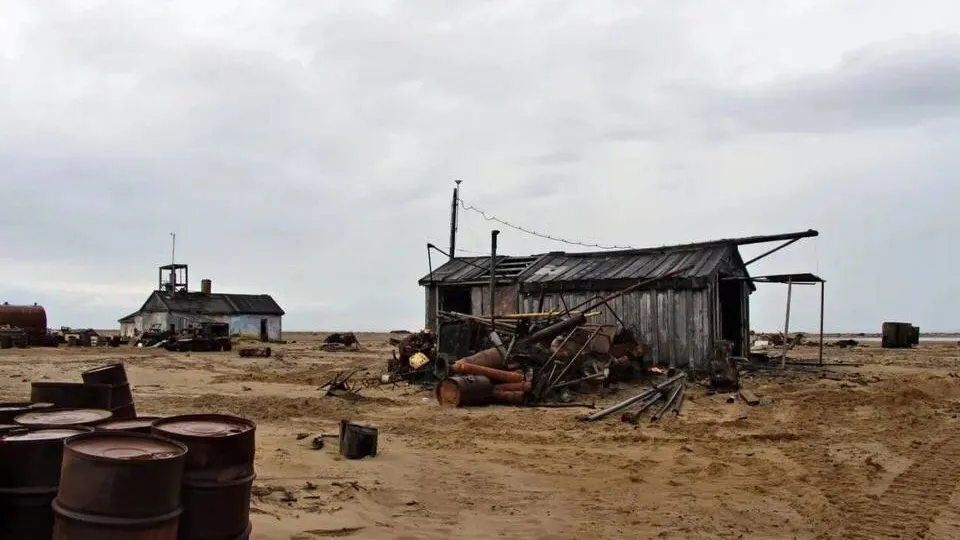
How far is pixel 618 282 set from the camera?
20281 mm

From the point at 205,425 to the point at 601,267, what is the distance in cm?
1855

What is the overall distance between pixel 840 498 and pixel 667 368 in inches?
474

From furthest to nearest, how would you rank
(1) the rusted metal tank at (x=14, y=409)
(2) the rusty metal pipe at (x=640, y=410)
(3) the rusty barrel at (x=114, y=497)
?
(2) the rusty metal pipe at (x=640, y=410) < (1) the rusted metal tank at (x=14, y=409) < (3) the rusty barrel at (x=114, y=497)

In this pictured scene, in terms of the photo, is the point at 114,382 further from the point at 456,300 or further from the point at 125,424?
the point at 456,300

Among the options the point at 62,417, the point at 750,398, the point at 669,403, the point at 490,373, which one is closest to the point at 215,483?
the point at 62,417

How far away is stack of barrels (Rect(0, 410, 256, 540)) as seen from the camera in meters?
3.42

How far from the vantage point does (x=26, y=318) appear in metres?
38.7

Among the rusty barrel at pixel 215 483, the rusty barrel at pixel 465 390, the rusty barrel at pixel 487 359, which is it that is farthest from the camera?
the rusty barrel at pixel 487 359

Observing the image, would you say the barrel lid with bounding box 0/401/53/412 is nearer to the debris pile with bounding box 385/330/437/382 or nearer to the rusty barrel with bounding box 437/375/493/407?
the rusty barrel with bounding box 437/375/493/407

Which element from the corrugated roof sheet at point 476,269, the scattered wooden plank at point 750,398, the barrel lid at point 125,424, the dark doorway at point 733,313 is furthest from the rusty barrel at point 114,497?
the dark doorway at point 733,313

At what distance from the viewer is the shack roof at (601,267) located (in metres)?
20.1

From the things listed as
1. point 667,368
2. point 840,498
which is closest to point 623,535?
point 840,498

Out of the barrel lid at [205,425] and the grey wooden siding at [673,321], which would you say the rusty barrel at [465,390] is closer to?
the grey wooden siding at [673,321]

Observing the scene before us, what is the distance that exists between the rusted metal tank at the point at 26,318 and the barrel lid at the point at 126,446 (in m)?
40.5
